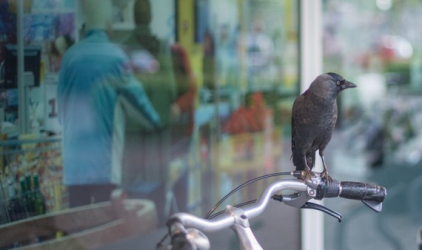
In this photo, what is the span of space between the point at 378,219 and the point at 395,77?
968 millimetres

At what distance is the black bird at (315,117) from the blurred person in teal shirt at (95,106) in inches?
56.3

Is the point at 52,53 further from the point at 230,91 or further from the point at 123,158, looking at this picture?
the point at 230,91

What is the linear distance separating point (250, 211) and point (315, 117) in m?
0.36

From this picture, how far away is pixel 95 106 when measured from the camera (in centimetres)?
313

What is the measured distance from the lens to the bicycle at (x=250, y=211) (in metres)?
1.33

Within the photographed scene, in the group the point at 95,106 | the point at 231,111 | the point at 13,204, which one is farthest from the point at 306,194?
the point at 231,111

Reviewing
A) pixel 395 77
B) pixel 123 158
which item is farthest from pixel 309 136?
pixel 395 77

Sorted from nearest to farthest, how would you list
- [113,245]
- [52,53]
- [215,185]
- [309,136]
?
[309,136] → [52,53] → [113,245] → [215,185]

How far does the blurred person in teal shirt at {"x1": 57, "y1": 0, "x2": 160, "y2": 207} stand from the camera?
9.80 ft

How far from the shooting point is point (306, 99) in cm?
177

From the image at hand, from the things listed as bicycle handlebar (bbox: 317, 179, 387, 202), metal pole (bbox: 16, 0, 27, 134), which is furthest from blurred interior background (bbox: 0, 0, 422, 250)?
bicycle handlebar (bbox: 317, 179, 387, 202)

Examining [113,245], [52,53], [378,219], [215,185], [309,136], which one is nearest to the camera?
[309,136]

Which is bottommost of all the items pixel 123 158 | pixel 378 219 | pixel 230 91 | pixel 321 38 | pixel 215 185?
pixel 378 219

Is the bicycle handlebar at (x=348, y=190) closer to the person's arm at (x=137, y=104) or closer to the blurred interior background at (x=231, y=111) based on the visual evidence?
the blurred interior background at (x=231, y=111)
